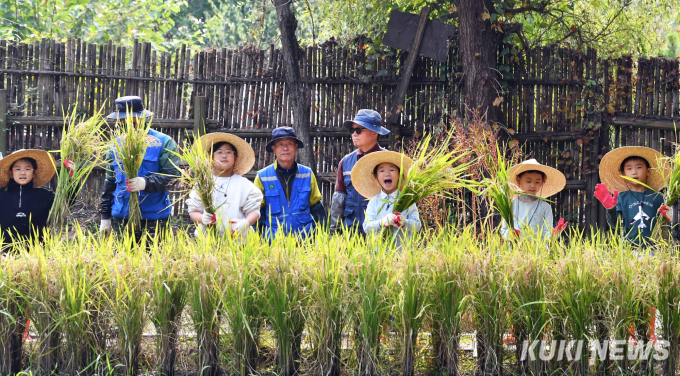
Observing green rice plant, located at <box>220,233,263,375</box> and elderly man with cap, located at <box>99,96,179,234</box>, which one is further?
elderly man with cap, located at <box>99,96,179,234</box>

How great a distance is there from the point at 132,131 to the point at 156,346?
5.25 ft

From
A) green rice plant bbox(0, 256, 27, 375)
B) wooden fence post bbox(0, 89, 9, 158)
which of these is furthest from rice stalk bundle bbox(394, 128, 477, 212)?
wooden fence post bbox(0, 89, 9, 158)

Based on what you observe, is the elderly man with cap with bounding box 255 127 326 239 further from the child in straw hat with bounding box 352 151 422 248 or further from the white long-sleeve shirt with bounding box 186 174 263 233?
the child in straw hat with bounding box 352 151 422 248

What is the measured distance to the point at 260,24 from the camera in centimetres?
920

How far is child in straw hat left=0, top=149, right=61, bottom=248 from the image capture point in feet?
17.8

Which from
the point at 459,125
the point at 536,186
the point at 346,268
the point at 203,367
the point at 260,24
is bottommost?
the point at 203,367

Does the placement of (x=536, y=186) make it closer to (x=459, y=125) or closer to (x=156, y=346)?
(x=459, y=125)

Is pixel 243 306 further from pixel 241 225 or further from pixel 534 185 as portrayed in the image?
pixel 534 185

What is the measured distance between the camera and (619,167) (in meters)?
5.62

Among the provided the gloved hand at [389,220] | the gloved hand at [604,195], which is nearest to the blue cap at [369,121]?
the gloved hand at [389,220]

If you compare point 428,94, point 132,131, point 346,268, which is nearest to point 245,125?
point 428,94

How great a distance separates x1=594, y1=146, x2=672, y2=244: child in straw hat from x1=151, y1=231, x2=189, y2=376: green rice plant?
3.10m

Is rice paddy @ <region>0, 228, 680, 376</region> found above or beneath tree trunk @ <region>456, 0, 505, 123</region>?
beneath

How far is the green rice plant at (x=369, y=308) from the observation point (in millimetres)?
3586
